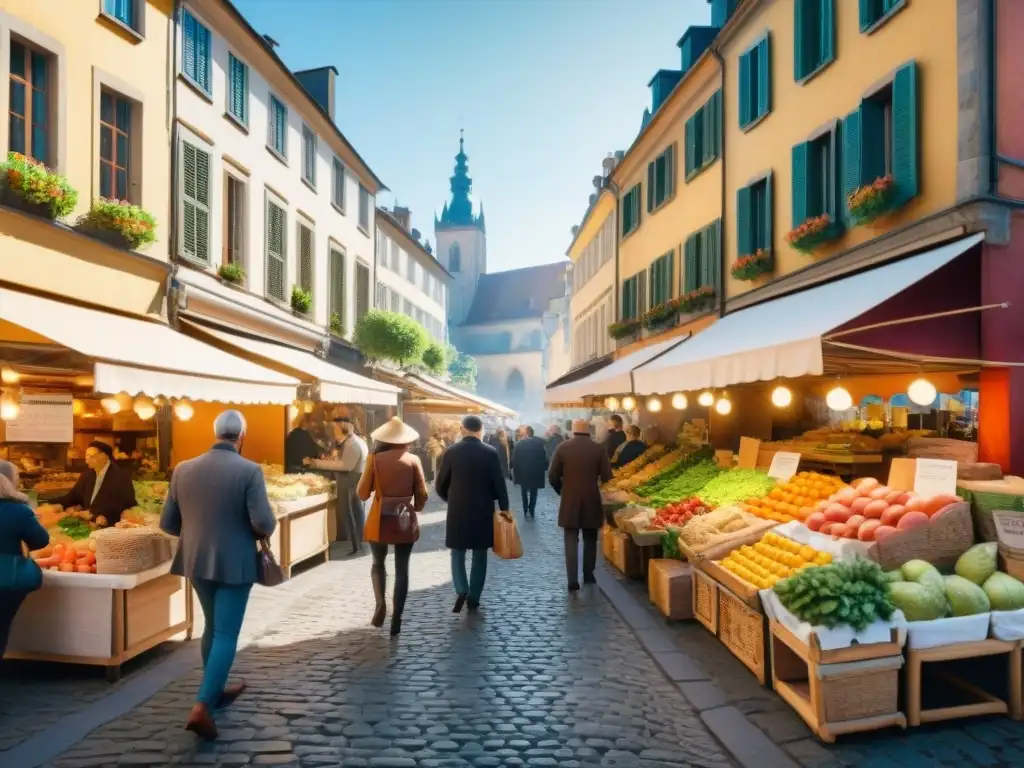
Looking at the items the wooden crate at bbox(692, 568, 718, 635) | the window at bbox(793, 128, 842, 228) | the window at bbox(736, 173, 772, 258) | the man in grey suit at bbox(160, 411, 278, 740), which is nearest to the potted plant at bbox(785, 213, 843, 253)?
the window at bbox(793, 128, 842, 228)

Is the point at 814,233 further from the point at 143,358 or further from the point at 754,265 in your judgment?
the point at 143,358

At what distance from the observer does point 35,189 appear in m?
8.77

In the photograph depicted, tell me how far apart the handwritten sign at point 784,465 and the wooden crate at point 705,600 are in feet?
6.16

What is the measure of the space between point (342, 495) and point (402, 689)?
245 inches

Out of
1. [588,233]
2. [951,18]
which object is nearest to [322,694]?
[951,18]

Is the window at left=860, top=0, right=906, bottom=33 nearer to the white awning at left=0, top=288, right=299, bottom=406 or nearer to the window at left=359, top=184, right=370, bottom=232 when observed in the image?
the white awning at left=0, top=288, right=299, bottom=406

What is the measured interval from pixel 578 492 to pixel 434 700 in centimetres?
401

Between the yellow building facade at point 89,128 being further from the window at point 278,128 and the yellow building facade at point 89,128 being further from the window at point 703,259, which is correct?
the window at point 703,259

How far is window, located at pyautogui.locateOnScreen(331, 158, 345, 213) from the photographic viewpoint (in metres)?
20.7

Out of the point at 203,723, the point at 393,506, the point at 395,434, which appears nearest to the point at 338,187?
the point at 395,434

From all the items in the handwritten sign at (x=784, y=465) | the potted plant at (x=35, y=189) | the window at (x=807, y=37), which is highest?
the window at (x=807, y=37)

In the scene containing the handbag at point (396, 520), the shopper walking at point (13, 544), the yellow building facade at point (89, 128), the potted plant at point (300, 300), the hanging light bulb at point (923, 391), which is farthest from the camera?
the potted plant at point (300, 300)

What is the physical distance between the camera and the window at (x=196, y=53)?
12.6 m

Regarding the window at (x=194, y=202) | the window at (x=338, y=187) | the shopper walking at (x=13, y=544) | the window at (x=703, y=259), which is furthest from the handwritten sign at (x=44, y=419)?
the window at (x=338, y=187)
